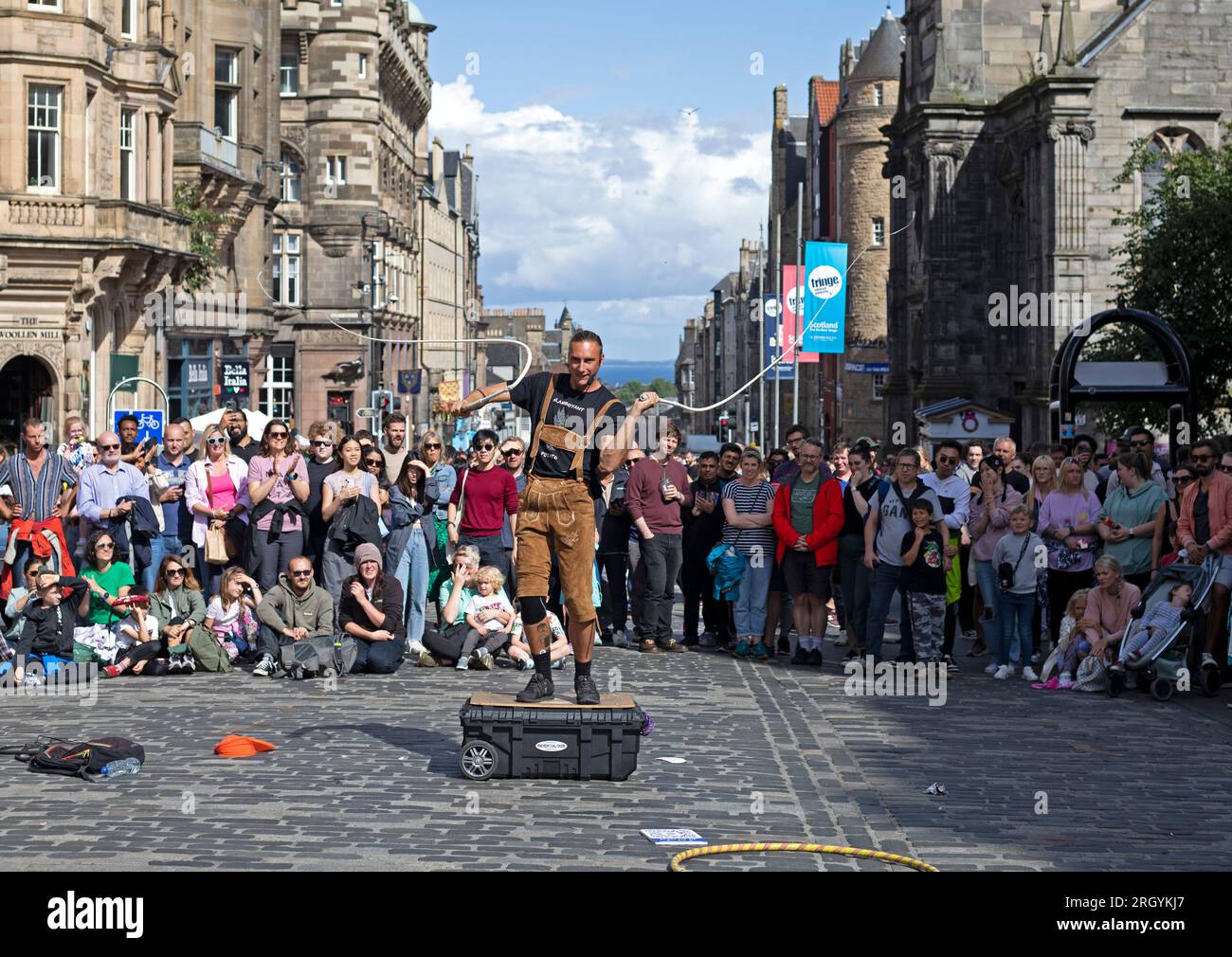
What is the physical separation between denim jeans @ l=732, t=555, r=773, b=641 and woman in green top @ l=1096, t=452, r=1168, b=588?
2.96 metres

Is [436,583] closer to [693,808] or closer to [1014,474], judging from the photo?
[1014,474]

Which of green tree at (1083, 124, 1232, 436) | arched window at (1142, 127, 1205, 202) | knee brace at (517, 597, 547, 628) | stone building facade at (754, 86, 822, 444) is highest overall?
stone building facade at (754, 86, 822, 444)

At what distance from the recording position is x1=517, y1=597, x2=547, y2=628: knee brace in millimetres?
10656

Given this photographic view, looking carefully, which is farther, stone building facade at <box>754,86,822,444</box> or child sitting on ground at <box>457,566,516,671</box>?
stone building facade at <box>754,86,822,444</box>

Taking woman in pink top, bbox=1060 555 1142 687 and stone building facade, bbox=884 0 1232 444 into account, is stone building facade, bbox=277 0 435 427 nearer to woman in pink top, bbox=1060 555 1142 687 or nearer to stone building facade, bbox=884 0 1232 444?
stone building facade, bbox=884 0 1232 444

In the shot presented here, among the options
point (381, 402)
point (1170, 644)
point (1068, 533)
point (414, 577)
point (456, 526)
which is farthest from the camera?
point (381, 402)

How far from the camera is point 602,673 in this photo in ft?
50.6

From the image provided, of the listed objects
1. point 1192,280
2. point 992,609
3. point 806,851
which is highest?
point 1192,280

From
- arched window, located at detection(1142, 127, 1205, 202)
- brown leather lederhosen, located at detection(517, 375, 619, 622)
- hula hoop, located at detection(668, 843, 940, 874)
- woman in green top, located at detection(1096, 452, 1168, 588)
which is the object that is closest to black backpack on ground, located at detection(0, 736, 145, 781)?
brown leather lederhosen, located at detection(517, 375, 619, 622)

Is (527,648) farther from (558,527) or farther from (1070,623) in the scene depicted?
(558,527)

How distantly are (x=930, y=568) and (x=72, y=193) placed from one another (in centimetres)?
1964

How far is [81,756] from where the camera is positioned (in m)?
10.5

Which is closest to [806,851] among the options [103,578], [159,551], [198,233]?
[103,578]

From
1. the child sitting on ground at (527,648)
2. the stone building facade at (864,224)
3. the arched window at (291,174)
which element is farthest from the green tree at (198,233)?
the stone building facade at (864,224)
